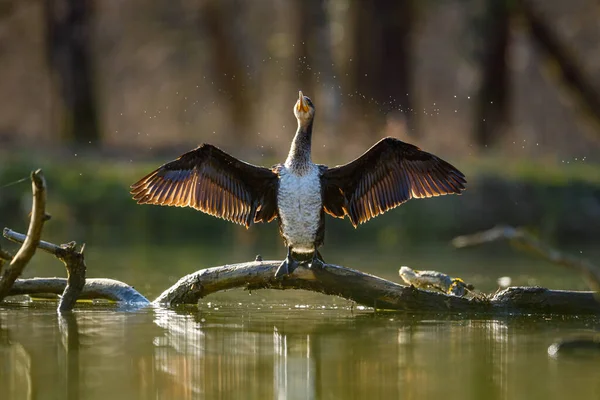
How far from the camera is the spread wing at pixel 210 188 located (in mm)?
9445

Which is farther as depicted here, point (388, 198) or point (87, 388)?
point (388, 198)

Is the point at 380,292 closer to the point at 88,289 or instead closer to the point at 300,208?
the point at 300,208

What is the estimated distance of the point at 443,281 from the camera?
31.1 ft

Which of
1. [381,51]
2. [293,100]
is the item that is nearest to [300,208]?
[381,51]

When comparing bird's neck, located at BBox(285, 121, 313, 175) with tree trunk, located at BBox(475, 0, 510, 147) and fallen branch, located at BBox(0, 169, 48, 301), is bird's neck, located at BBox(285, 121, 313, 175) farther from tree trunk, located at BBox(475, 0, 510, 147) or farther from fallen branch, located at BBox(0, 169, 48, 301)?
tree trunk, located at BBox(475, 0, 510, 147)

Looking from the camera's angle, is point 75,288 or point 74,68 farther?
point 74,68

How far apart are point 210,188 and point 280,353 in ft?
6.95

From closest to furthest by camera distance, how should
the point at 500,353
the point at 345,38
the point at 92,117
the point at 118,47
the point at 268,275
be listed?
the point at 500,353 → the point at 268,275 → the point at 92,117 → the point at 345,38 → the point at 118,47

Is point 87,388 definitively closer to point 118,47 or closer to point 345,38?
point 345,38

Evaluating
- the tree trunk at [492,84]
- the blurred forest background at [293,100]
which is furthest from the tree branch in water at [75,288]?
the tree trunk at [492,84]

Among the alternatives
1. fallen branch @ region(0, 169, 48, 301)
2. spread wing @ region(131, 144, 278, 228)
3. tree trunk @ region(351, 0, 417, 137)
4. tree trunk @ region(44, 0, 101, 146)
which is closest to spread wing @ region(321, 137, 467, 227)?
spread wing @ region(131, 144, 278, 228)

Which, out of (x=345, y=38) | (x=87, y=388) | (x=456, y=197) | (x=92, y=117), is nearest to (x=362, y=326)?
(x=87, y=388)

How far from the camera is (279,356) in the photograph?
7.71 meters

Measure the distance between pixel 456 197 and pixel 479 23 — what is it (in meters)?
7.45
